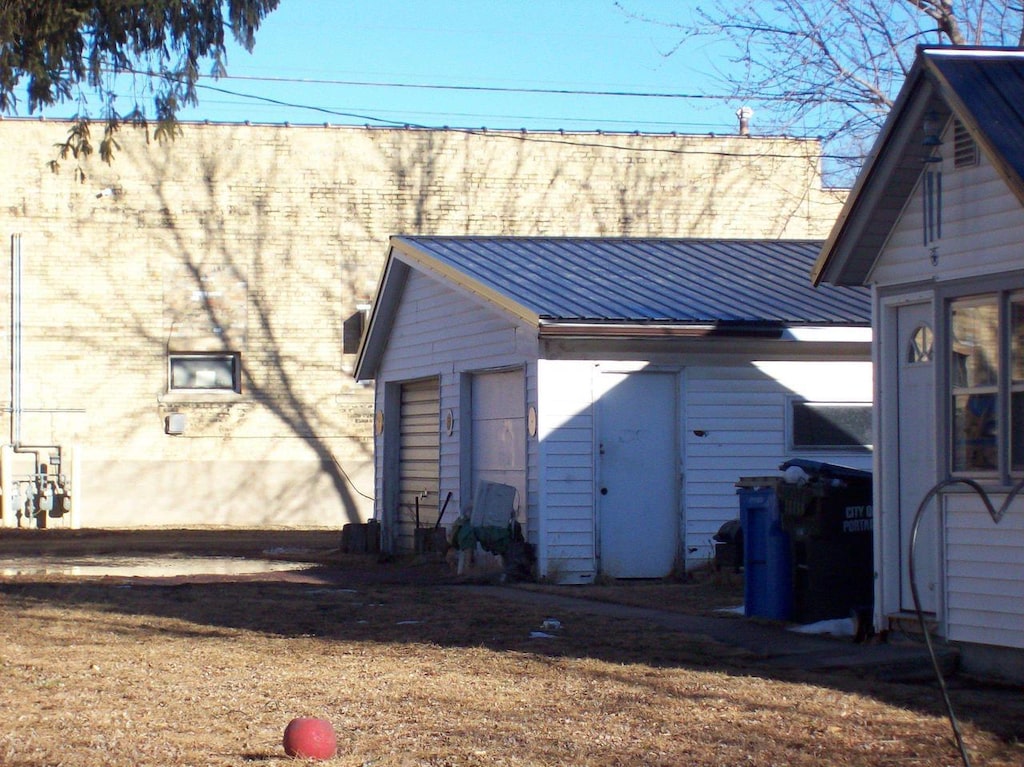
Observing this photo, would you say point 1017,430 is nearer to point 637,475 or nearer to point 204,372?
point 637,475

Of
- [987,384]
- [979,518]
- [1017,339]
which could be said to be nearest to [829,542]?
[979,518]

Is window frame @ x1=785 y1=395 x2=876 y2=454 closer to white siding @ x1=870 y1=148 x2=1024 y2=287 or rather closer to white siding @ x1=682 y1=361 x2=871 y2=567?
white siding @ x1=682 y1=361 x2=871 y2=567

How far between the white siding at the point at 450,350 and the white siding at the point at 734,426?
188 cm

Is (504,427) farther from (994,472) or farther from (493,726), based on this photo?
(493,726)

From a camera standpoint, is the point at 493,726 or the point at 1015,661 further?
the point at 1015,661

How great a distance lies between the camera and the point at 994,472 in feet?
30.0

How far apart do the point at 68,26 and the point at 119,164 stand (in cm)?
1877

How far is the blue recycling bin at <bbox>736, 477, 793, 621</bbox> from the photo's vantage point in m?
11.4

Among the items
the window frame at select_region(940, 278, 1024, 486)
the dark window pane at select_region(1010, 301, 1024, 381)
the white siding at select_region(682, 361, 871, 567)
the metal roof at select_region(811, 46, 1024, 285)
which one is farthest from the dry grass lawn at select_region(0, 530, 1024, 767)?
the white siding at select_region(682, 361, 871, 567)

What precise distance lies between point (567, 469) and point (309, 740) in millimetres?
8949

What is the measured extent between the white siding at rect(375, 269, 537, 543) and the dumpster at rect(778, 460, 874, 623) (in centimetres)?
445

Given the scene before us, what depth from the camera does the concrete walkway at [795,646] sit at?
9297 mm

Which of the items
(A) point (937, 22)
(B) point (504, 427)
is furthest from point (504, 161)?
(B) point (504, 427)

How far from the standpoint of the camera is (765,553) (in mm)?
11609
